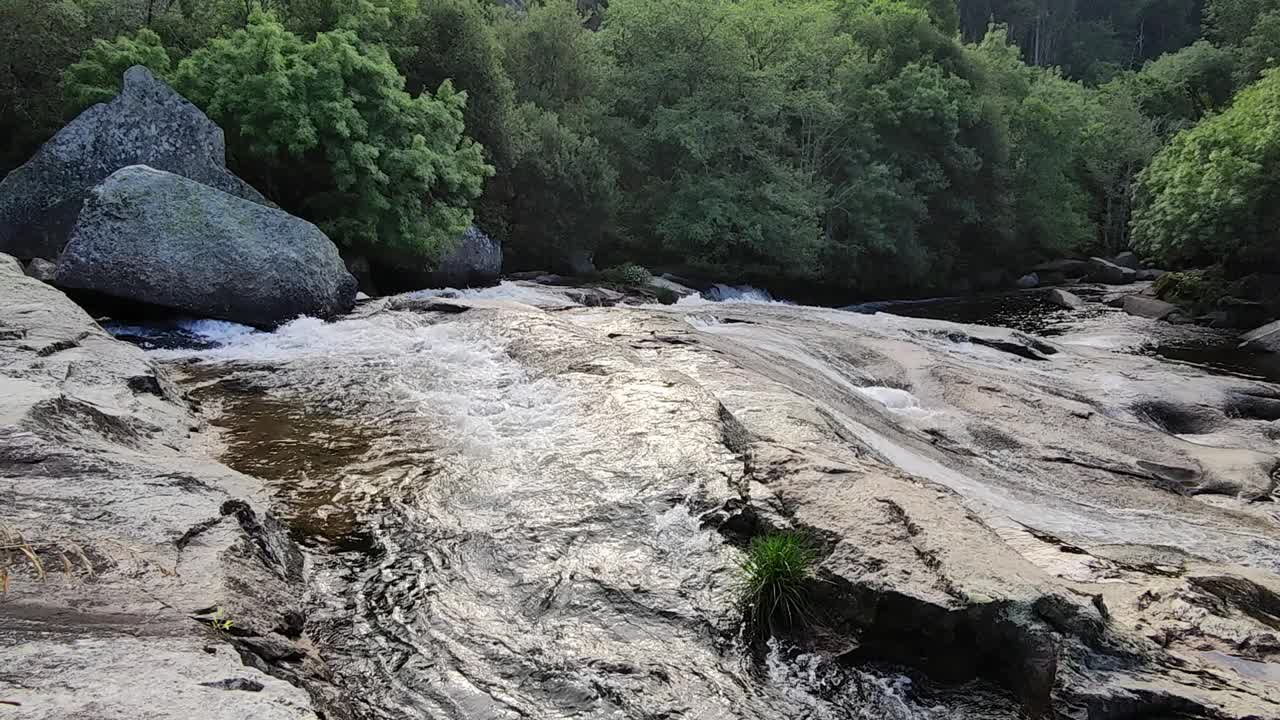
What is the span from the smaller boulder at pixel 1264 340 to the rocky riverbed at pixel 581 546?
12572 millimetres

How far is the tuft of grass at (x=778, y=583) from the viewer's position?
4473 millimetres

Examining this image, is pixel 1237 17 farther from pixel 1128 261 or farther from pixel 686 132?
pixel 686 132

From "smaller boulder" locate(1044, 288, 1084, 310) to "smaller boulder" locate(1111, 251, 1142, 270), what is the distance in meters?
12.0

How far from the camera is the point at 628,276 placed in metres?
24.2

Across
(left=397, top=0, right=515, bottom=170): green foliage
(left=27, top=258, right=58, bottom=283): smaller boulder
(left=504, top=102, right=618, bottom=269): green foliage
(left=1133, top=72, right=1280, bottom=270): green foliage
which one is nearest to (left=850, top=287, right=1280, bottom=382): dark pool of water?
(left=1133, top=72, right=1280, bottom=270): green foliage

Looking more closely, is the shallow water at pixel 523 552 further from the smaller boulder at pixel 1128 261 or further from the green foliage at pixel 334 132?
the smaller boulder at pixel 1128 261

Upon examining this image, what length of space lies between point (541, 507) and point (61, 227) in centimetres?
1231

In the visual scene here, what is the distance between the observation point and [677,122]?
2803cm

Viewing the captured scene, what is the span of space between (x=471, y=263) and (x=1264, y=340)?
63.5 ft

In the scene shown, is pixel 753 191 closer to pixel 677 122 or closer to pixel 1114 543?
pixel 677 122

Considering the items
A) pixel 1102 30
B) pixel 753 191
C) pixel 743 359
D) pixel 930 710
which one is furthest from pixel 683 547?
pixel 1102 30

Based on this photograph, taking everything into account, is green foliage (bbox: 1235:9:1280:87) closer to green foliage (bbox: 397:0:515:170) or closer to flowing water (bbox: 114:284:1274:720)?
green foliage (bbox: 397:0:515:170)

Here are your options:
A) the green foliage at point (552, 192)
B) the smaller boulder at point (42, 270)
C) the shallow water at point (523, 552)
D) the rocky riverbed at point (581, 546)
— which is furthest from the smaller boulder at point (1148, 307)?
the smaller boulder at point (42, 270)

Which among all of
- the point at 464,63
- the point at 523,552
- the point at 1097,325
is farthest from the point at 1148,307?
the point at 523,552
